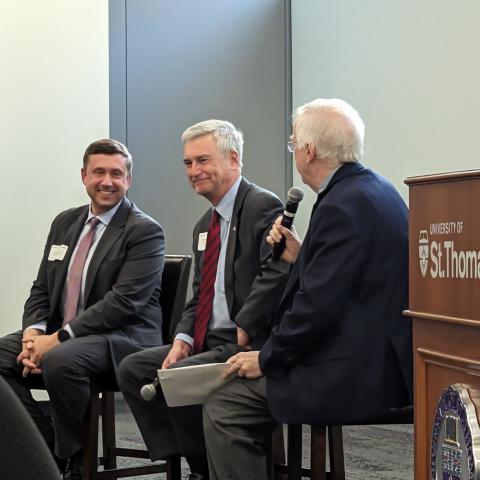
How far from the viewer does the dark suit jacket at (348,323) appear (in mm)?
2299

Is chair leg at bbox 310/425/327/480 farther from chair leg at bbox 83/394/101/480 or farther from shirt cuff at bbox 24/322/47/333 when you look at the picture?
shirt cuff at bbox 24/322/47/333

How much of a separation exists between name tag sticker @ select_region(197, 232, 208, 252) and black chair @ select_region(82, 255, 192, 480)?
5.8 inches

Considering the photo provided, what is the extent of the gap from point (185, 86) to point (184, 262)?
8.30 ft

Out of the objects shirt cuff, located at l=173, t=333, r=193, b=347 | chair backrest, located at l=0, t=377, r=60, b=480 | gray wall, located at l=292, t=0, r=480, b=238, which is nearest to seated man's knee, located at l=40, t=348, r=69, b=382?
shirt cuff, located at l=173, t=333, r=193, b=347

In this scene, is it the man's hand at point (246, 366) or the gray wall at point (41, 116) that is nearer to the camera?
the man's hand at point (246, 366)

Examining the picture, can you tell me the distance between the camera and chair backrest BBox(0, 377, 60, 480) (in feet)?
1.52

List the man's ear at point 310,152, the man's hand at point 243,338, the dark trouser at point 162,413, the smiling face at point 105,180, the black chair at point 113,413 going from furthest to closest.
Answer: the smiling face at point 105,180, the black chair at point 113,413, the dark trouser at point 162,413, the man's hand at point 243,338, the man's ear at point 310,152

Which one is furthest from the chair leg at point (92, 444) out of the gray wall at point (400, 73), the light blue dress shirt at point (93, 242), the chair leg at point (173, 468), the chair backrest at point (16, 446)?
the chair backrest at point (16, 446)

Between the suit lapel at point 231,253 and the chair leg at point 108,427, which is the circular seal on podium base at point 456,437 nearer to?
the suit lapel at point 231,253

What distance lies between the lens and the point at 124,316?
10.9 feet

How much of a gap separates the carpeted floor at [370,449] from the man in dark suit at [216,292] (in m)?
0.71

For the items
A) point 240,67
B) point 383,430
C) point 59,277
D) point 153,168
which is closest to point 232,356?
point 59,277

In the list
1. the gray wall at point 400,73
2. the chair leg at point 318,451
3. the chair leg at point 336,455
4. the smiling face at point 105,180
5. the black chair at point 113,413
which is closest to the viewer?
the chair leg at point 318,451

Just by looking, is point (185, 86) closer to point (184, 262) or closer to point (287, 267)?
point (184, 262)
